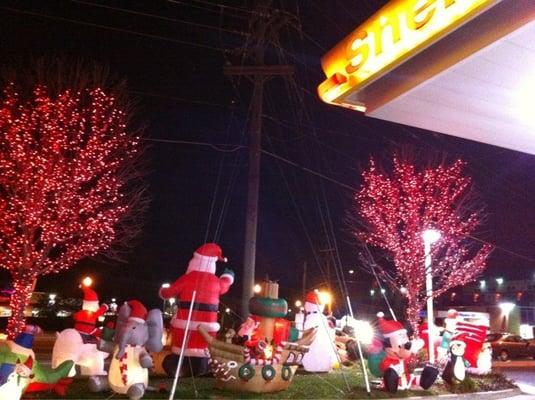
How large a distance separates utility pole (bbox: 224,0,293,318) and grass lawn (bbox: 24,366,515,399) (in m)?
2.61

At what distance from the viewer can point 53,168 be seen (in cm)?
1473

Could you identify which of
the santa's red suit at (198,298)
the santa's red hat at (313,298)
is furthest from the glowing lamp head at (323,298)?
the santa's red suit at (198,298)

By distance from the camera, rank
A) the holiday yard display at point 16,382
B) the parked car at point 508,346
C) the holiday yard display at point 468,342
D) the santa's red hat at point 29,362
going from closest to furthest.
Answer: the holiday yard display at point 16,382, the santa's red hat at point 29,362, the holiday yard display at point 468,342, the parked car at point 508,346

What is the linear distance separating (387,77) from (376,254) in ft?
90.1

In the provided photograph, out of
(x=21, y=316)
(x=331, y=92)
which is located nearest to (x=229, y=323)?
(x=21, y=316)

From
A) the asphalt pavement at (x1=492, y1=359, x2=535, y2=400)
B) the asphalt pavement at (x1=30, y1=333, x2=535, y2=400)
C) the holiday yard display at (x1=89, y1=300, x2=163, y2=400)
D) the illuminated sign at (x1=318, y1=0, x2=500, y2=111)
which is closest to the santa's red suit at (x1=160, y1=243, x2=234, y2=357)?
the holiday yard display at (x1=89, y1=300, x2=163, y2=400)

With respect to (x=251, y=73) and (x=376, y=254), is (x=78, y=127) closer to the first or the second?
(x=251, y=73)

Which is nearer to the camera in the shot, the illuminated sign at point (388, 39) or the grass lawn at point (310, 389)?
the illuminated sign at point (388, 39)

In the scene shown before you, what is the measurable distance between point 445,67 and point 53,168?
38.6ft

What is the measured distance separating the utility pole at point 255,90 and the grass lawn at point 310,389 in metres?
2.61

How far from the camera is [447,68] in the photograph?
6.27 meters

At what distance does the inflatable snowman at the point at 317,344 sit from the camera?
14.3 meters

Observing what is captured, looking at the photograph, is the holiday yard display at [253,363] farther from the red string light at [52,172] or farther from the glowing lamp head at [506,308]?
the glowing lamp head at [506,308]

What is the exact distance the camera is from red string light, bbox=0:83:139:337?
14.4 metres
